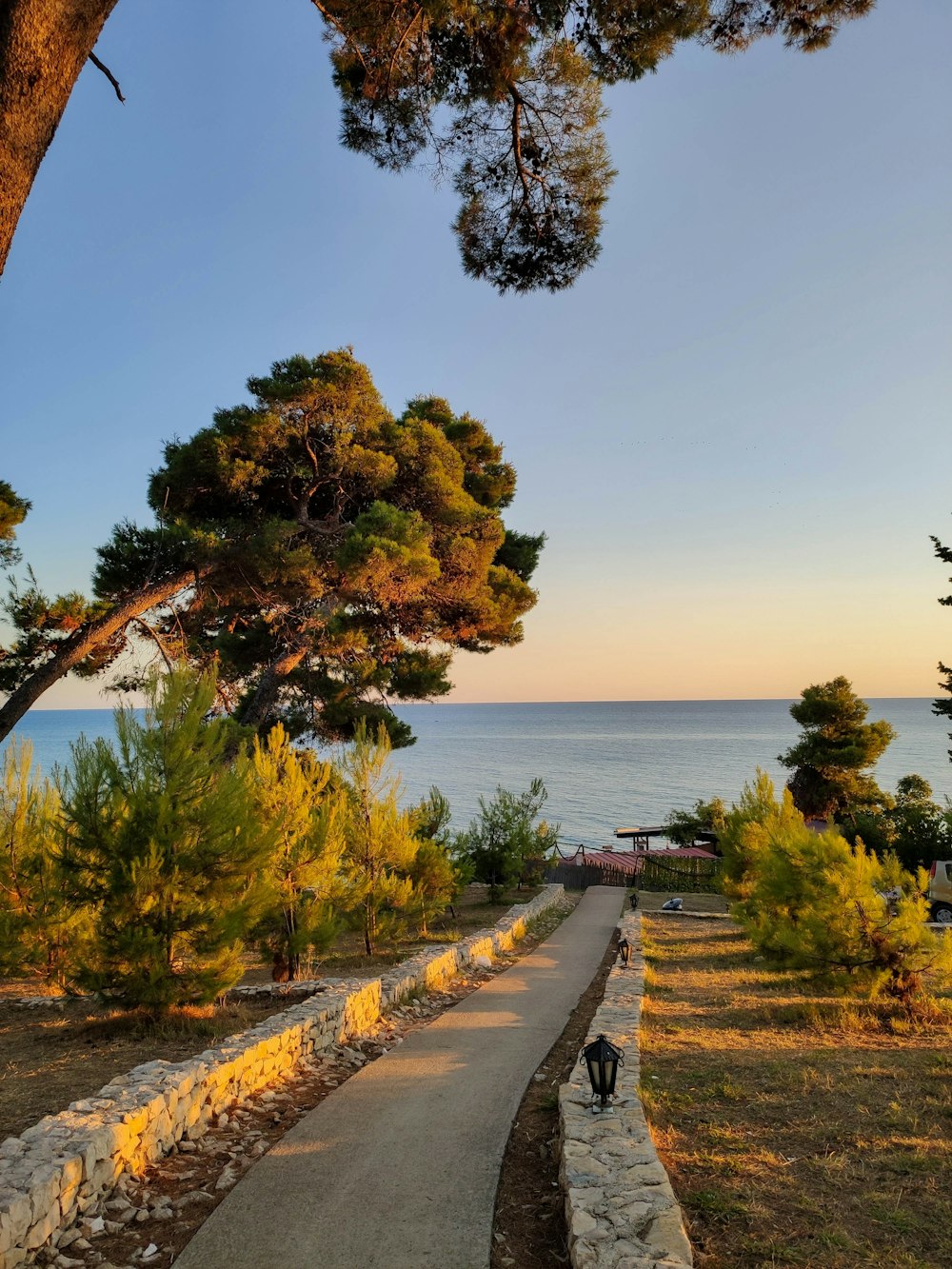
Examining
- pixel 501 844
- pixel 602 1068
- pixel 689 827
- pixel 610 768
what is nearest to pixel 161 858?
pixel 602 1068

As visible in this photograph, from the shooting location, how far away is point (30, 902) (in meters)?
9.56

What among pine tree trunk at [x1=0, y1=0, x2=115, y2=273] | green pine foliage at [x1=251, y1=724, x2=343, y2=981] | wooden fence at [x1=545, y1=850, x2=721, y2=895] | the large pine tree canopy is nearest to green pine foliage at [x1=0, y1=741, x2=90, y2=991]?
the large pine tree canopy

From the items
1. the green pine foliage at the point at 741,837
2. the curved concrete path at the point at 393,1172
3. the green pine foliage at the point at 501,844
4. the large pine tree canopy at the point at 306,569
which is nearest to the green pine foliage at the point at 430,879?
the large pine tree canopy at the point at 306,569

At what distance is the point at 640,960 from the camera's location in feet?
40.9

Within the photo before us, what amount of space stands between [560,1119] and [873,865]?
646cm

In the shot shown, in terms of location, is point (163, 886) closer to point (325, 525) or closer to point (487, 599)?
point (325, 525)

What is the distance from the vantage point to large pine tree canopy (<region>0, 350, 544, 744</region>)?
12648 millimetres

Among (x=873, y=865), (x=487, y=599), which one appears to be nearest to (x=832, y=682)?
(x=487, y=599)

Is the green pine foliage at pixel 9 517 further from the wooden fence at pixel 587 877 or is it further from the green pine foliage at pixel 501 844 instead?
the wooden fence at pixel 587 877

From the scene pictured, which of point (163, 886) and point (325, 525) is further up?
point (325, 525)

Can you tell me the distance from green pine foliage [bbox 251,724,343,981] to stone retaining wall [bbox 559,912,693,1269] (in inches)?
219

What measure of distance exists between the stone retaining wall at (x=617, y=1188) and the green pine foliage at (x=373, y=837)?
801 cm

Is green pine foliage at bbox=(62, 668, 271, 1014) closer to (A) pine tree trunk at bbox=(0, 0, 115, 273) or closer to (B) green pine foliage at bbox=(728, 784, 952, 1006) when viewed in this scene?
(A) pine tree trunk at bbox=(0, 0, 115, 273)

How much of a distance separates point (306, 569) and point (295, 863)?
17.4 feet
